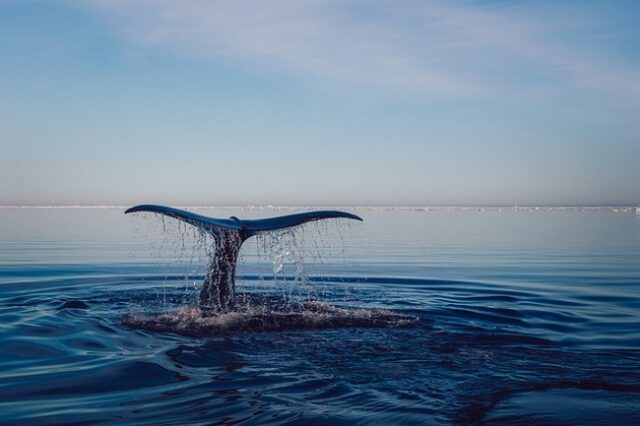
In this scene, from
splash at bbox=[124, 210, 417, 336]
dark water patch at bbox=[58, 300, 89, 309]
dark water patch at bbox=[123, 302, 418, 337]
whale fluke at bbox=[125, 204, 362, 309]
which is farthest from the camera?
dark water patch at bbox=[58, 300, 89, 309]

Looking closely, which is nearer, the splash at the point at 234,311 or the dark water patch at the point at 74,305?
the splash at the point at 234,311

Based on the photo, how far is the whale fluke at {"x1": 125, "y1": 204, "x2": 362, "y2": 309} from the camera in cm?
1011

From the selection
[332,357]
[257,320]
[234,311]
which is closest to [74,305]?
[234,311]

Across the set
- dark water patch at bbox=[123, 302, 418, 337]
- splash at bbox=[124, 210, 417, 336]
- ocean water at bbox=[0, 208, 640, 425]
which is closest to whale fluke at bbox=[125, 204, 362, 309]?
splash at bbox=[124, 210, 417, 336]

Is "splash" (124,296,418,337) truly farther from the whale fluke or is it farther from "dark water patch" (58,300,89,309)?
"dark water patch" (58,300,89,309)

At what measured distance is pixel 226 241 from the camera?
414 inches

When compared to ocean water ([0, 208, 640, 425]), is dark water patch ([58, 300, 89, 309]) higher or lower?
higher

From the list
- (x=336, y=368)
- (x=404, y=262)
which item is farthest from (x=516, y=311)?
(x=404, y=262)

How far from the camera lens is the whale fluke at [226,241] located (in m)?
10.1

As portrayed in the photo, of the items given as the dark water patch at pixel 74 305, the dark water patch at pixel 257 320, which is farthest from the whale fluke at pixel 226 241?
the dark water patch at pixel 74 305

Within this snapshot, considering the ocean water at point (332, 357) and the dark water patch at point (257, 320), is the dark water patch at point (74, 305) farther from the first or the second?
the dark water patch at point (257, 320)

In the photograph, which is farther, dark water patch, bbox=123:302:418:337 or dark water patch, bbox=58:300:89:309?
dark water patch, bbox=58:300:89:309

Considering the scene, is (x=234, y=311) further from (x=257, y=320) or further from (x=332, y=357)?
(x=332, y=357)

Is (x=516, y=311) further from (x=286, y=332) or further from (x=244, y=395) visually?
(x=244, y=395)
